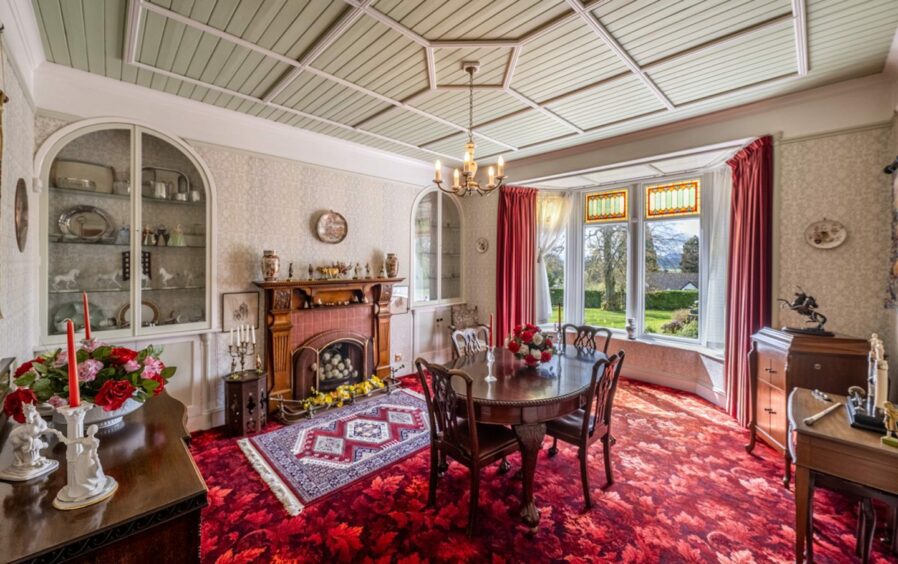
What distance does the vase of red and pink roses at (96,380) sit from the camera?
1.22 meters

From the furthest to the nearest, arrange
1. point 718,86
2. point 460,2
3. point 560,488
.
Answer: point 718,86, point 560,488, point 460,2

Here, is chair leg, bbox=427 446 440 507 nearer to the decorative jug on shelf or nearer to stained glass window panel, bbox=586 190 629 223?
the decorative jug on shelf

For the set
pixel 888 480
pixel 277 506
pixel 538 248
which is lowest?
pixel 277 506

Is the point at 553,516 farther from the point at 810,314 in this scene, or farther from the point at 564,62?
the point at 564,62

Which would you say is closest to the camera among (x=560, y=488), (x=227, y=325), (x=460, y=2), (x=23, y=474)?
(x=23, y=474)

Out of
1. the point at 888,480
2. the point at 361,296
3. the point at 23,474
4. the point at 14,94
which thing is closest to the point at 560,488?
the point at 888,480

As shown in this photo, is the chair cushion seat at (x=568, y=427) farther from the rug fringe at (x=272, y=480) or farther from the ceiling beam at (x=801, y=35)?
the ceiling beam at (x=801, y=35)

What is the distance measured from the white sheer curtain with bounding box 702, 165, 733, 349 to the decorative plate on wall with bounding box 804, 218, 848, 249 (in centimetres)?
104

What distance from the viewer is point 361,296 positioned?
448 centimetres

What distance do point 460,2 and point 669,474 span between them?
342 centimetres

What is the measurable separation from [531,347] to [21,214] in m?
3.34

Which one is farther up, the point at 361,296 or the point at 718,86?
the point at 718,86

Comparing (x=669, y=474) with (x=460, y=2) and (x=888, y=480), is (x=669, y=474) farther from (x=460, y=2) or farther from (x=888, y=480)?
(x=460, y=2)

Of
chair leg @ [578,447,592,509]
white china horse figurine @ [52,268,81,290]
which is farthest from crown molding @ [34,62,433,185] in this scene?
chair leg @ [578,447,592,509]
